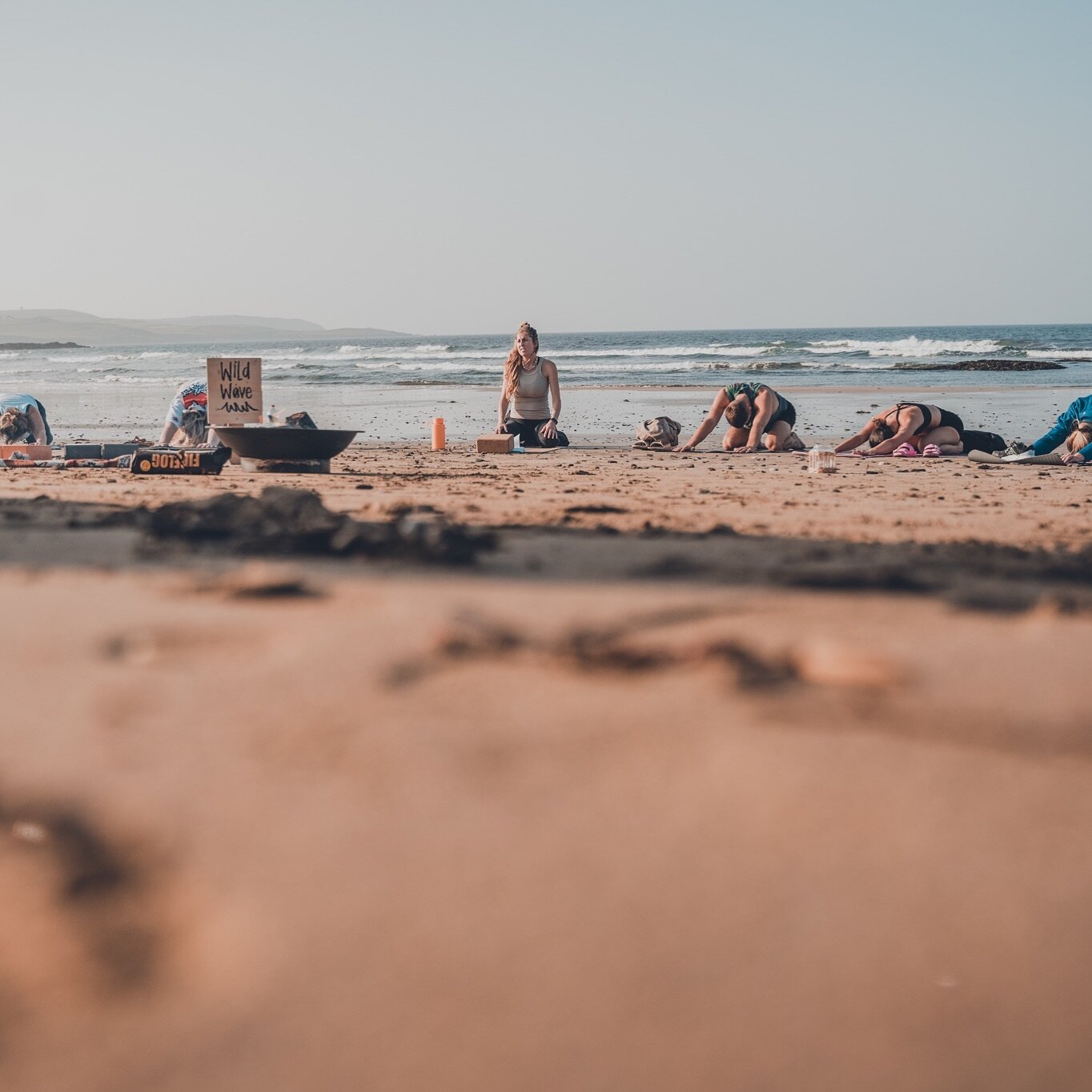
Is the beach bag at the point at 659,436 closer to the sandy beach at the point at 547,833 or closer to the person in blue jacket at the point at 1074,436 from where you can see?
the person in blue jacket at the point at 1074,436

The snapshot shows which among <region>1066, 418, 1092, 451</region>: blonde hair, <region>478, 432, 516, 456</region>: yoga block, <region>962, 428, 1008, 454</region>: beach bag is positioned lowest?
<region>478, 432, 516, 456</region>: yoga block

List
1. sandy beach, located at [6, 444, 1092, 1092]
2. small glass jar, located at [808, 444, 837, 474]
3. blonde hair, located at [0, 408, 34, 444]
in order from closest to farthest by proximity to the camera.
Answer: sandy beach, located at [6, 444, 1092, 1092] < small glass jar, located at [808, 444, 837, 474] < blonde hair, located at [0, 408, 34, 444]

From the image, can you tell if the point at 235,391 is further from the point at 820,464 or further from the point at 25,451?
the point at 820,464

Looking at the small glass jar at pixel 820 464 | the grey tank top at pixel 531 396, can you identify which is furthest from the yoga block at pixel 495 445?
the small glass jar at pixel 820 464

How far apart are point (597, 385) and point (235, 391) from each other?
16.8 m

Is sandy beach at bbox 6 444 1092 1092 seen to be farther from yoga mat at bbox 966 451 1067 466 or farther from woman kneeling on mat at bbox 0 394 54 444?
woman kneeling on mat at bbox 0 394 54 444

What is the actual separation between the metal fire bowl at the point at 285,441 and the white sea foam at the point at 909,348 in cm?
3615

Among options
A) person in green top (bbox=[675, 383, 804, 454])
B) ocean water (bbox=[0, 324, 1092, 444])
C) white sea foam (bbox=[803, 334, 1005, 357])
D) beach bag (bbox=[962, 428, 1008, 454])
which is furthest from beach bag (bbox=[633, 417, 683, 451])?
white sea foam (bbox=[803, 334, 1005, 357])

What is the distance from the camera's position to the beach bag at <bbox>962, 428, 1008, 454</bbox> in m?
9.72

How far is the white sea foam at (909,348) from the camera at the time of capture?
41594 millimetres

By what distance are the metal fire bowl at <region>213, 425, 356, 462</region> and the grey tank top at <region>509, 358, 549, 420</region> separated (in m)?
3.66

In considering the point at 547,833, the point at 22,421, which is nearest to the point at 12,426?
the point at 22,421

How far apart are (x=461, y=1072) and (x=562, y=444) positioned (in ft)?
31.7

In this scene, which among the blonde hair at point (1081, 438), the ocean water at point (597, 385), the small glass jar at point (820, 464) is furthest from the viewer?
the ocean water at point (597, 385)
